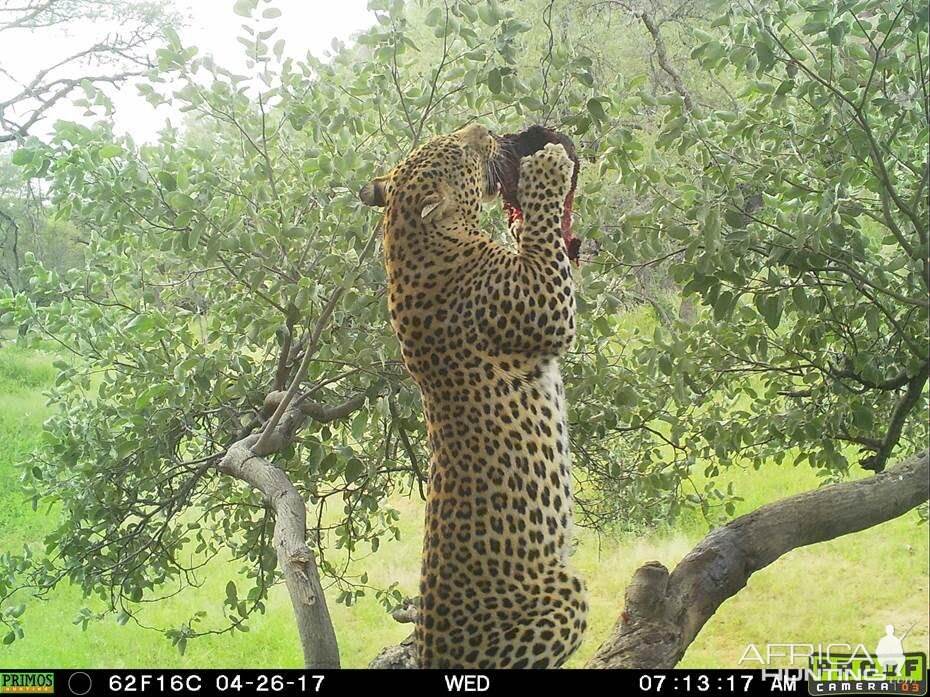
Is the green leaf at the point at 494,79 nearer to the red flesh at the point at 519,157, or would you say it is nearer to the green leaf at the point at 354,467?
the red flesh at the point at 519,157

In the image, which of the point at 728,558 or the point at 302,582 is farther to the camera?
the point at 728,558

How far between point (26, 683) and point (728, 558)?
1.35 m

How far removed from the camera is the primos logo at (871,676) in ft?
5.51

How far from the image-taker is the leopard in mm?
1343

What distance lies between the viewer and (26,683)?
183 cm

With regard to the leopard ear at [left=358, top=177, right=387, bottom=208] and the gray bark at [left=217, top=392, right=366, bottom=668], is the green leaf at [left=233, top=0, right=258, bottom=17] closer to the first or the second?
the leopard ear at [left=358, top=177, right=387, bottom=208]

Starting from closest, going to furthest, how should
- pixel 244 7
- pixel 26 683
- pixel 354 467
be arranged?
pixel 244 7
pixel 26 683
pixel 354 467

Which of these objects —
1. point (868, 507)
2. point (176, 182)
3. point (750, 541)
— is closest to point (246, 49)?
point (176, 182)

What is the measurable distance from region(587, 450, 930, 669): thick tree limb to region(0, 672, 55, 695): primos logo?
44.1 inches

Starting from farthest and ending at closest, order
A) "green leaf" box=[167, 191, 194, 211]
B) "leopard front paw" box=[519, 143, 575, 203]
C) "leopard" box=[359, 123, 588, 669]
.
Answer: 1. "green leaf" box=[167, 191, 194, 211]
2. "leopard front paw" box=[519, 143, 575, 203]
3. "leopard" box=[359, 123, 588, 669]

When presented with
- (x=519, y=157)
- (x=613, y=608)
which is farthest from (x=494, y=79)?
(x=613, y=608)

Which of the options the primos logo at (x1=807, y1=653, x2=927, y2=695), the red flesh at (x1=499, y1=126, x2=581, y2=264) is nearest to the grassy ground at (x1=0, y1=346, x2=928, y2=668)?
the primos logo at (x1=807, y1=653, x2=927, y2=695)

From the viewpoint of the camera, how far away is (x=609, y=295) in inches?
70.6

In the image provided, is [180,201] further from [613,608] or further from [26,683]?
[613,608]
